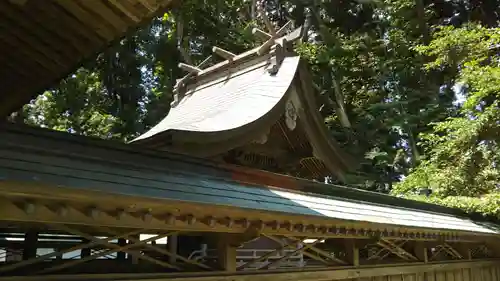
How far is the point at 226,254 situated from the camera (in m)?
4.02

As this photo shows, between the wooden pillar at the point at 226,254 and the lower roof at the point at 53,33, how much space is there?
6.45 ft

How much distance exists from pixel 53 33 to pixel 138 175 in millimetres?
1422

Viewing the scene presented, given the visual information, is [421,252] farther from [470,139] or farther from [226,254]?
[470,139]

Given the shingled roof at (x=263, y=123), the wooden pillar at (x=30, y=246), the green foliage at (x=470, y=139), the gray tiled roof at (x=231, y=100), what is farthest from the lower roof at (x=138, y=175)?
the green foliage at (x=470, y=139)

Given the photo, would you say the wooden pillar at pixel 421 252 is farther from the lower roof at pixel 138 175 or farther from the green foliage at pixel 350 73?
the green foliage at pixel 350 73

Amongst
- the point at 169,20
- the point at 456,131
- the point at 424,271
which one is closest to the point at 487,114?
the point at 456,131

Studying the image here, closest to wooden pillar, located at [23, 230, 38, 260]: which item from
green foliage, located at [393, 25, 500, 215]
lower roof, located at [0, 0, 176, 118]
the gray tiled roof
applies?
lower roof, located at [0, 0, 176, 118]

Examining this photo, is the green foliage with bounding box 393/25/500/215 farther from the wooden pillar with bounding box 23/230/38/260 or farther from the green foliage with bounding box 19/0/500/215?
the wooden pillar with bounding box 23/230/38/260

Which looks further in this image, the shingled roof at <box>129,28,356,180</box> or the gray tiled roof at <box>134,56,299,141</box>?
the gray tiled roof at <box>134,56,299,141</box>

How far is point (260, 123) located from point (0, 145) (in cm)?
357

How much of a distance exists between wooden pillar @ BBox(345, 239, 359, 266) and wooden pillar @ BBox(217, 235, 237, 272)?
1.98m

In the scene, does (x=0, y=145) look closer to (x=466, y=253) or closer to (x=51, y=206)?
(x=51, y=206)

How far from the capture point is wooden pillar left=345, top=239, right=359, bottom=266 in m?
5.48

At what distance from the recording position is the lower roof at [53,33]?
3.29 metres
